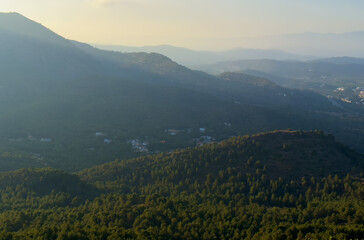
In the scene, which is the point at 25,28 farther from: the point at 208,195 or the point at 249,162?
the point at 208,195

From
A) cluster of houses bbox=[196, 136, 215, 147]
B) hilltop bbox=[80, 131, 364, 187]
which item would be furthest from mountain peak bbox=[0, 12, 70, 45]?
hilltop bbox=[80, 131, 364, 187]

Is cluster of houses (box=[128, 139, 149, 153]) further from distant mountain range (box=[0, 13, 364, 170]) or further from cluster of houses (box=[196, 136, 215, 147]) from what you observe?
cluster of houses (box=[196, 136, 215, 147])

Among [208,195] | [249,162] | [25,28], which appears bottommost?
[208,195]

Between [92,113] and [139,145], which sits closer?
[139,145]

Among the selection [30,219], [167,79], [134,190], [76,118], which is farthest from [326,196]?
[167,79]

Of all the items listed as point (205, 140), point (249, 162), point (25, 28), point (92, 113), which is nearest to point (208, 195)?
point (249, 162)

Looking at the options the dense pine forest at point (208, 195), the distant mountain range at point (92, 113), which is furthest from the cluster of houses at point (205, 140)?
the dense pine forest at point (208, 195)

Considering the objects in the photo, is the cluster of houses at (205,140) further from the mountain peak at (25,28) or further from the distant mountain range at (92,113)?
the mountain peak at (25,28)
